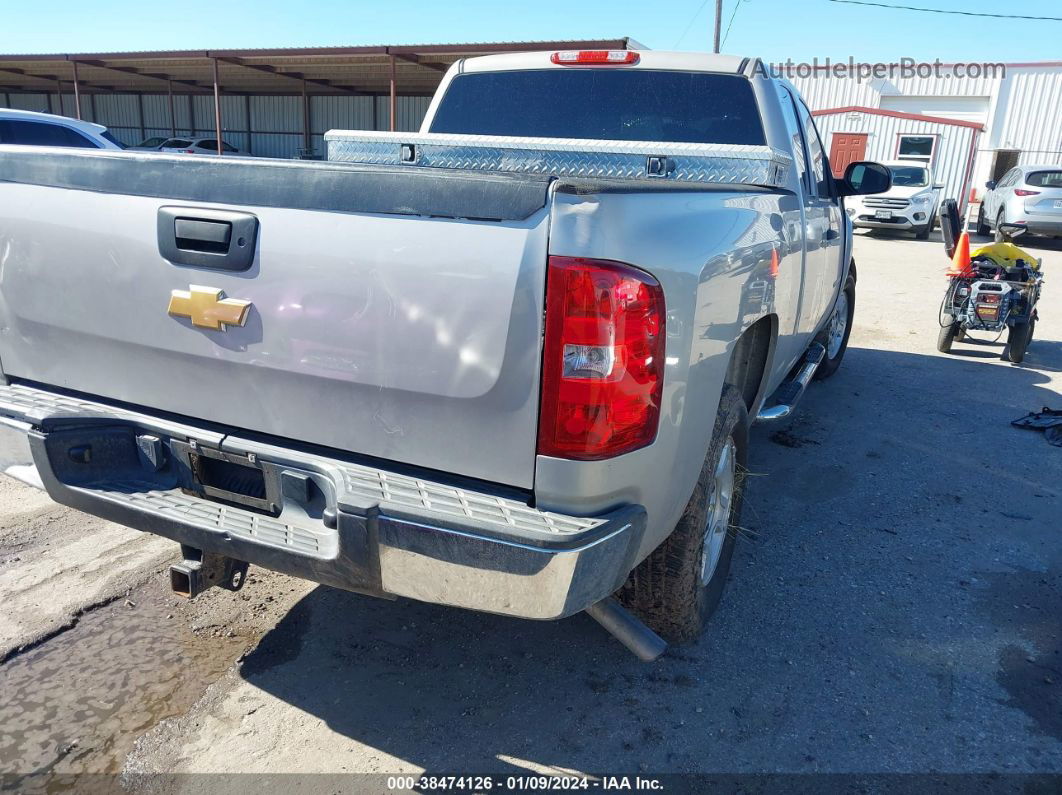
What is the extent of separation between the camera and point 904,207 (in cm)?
1967

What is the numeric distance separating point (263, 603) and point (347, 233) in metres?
1.79

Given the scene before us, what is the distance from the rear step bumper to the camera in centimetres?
195

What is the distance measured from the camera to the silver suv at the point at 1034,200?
56.8 ft

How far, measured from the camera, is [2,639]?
2904mm

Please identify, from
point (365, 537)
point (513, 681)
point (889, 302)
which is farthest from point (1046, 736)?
point (889, 302)

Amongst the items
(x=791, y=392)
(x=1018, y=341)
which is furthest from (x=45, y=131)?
(x=1018, y=341)

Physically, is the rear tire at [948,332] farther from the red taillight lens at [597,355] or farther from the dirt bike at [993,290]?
the red taillight lens at [597,355]

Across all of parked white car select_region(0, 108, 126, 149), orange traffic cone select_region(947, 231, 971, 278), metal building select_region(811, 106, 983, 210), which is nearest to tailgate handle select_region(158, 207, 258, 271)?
orange traffic cone select_region(947, 231, 971, 278)

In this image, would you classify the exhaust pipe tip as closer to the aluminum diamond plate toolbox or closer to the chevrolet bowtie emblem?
the chevrolet bowtie emblem

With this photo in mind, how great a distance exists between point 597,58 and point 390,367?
287cm

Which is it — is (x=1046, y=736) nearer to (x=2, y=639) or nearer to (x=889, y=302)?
(x=2, y=639)

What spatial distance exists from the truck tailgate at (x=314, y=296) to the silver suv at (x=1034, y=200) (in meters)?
19.1

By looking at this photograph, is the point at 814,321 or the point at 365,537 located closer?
the point at 365,537

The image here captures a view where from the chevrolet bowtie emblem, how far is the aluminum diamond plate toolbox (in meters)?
1.38
